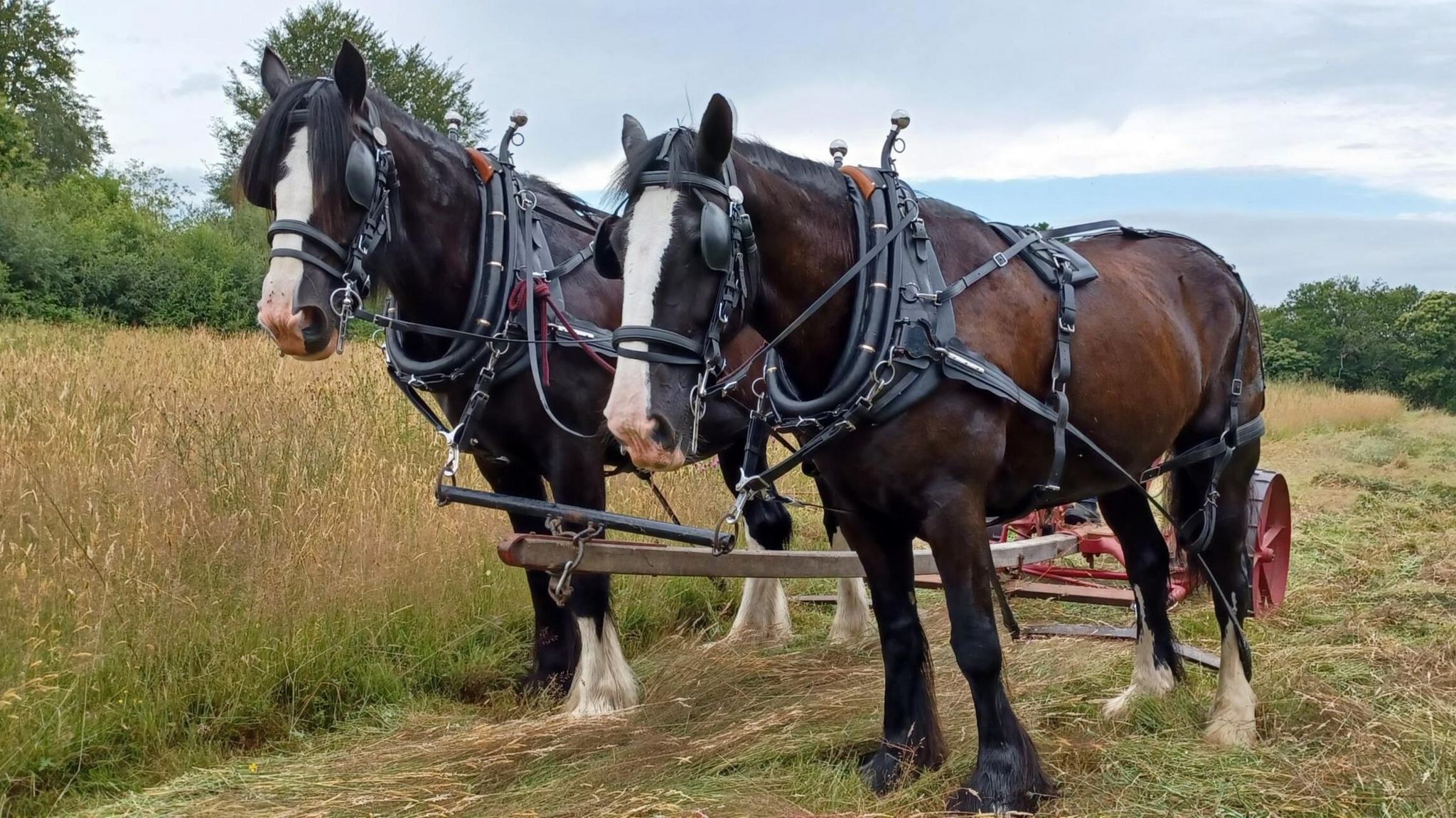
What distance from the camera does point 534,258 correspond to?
3539mm

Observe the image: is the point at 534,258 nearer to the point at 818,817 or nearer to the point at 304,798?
the point at 304,798

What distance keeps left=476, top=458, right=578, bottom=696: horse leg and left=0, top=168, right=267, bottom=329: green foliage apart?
11863mm

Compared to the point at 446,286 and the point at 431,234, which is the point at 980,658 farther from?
the point at 431,234

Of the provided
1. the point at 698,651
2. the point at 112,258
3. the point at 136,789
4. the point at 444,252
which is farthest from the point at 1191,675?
the point at 112,258

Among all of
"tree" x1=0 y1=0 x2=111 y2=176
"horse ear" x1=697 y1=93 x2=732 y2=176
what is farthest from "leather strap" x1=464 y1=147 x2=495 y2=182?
"tree" x1=0 y1=0 x2=111 y2=176

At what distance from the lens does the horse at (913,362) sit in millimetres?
2191

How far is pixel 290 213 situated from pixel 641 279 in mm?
1338

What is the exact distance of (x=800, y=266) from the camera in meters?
2.44

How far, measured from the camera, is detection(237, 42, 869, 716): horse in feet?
9.29

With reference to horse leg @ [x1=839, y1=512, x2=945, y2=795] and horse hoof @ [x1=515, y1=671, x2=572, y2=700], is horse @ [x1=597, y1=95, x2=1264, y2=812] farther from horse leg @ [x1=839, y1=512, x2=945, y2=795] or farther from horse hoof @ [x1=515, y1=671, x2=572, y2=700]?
horse hoof @ [x1=515, y1=671, x2=572, y2=700]

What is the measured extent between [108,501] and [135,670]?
1186 mm

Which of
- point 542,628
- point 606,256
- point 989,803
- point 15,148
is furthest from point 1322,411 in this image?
point 15,148

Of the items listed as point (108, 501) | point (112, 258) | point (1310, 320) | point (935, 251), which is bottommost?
point (108, 501)

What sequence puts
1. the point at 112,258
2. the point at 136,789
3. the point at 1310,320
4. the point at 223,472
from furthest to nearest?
the point at 1310,320 → the point at 112,258 → the point at 223,472 → the point at 136,789
